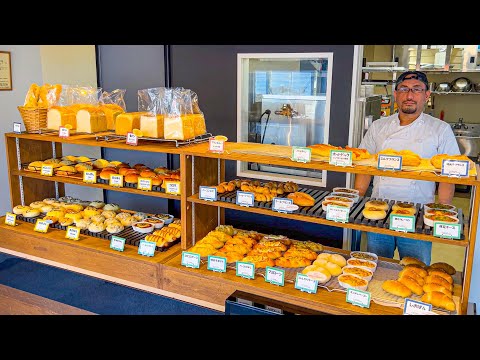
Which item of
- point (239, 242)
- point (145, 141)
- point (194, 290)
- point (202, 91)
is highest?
point (202, 91)

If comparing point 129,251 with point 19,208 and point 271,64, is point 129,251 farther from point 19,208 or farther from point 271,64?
point 271,64

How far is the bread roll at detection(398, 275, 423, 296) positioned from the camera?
2229mm

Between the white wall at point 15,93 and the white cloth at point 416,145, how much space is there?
412cm

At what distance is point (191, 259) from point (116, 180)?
837 millimetres

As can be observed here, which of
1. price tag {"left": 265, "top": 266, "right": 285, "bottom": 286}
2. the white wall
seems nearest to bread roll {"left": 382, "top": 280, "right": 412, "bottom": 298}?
price tag {"left": 265, "top": 266, "right": 285, "bottom": 286}

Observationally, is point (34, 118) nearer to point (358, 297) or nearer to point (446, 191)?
point (358, 297)

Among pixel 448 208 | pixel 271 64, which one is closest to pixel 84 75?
pixel 271 64

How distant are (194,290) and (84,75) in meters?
3.93

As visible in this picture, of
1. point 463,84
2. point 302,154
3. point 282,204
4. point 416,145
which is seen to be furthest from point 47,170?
point 463,84

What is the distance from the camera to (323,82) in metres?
4.71

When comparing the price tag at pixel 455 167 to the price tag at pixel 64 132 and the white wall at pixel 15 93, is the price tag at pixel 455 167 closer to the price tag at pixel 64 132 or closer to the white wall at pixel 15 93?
the price tag at pixel 64 132
